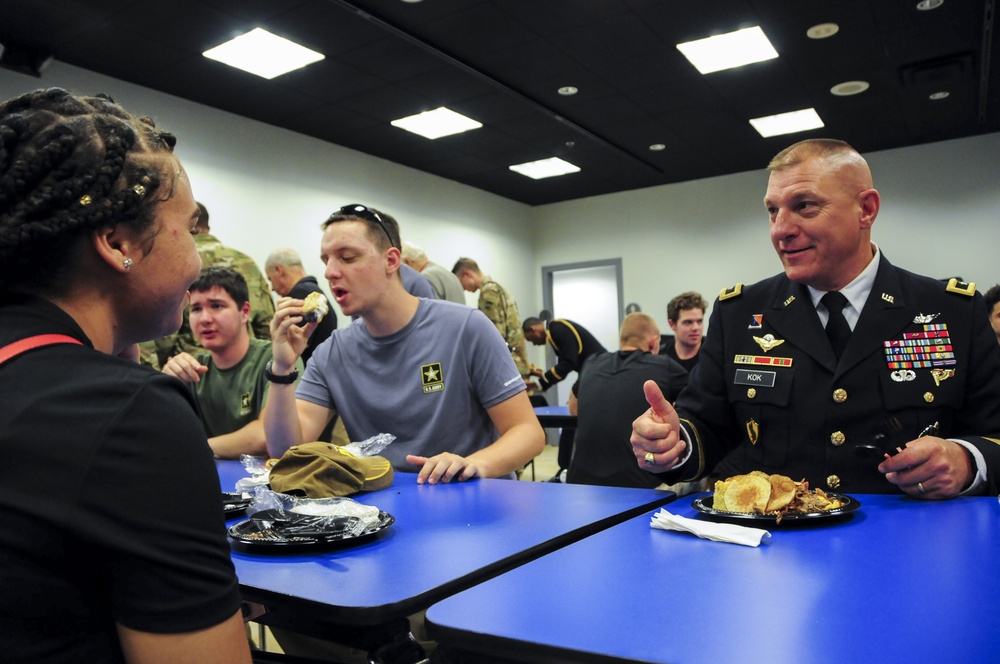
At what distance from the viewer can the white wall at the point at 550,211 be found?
19.3 ft

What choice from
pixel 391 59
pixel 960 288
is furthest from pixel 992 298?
pixel 391 59

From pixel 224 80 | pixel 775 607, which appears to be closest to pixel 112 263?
pixel 775 607

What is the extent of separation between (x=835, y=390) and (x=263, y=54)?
4.64 meters

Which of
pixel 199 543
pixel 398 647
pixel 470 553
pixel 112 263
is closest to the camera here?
pixel 199 543

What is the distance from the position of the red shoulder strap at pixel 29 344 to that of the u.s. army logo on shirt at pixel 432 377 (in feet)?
4.81

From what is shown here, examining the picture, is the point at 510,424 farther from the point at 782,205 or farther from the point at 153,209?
the point at 153,209

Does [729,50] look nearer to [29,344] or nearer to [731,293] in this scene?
[731,293]

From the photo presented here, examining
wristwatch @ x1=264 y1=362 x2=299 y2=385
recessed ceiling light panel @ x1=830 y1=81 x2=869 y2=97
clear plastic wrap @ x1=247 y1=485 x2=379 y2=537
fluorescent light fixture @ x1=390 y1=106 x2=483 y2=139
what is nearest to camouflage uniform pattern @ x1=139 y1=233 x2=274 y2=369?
wristwatch @ x1=264 y1=362 x2=299 y2=385

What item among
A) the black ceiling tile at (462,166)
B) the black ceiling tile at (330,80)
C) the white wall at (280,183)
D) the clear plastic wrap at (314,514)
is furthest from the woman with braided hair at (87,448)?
the black ceiling tile at (462,166)

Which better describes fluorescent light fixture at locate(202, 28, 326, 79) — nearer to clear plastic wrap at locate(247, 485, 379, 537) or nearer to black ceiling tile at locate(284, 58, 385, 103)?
black ceiling tile at locate(284, 58, 385, 103)

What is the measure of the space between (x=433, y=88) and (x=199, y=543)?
5449 mm

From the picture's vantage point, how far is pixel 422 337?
224 centimetres

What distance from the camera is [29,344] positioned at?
711mm

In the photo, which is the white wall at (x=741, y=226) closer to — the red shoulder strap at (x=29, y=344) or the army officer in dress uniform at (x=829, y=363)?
the army officer in dress uniform at (x=829, y=363)
